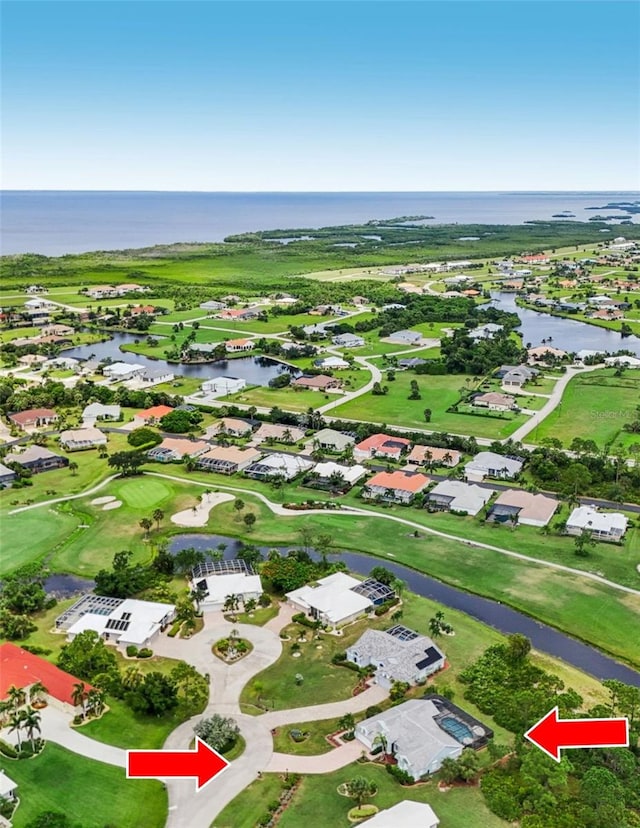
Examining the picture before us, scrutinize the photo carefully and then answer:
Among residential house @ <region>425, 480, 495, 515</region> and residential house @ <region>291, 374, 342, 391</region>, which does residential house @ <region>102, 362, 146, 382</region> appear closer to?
residential house @ <region>291, 374, 342, 391</region>

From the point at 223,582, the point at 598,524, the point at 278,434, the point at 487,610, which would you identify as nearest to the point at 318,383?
the point at 278,434

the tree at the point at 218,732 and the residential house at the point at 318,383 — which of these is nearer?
the tree at the point at 218,732

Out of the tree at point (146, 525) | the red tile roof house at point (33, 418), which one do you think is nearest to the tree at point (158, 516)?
the tree at point (146, 525)

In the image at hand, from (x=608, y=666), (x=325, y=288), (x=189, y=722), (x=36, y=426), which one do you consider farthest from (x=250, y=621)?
(x=325, y=288)

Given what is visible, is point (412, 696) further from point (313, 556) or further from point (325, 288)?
point (325, 288)

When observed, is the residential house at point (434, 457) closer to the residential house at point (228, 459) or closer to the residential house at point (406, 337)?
the residential house at point (228, 459)

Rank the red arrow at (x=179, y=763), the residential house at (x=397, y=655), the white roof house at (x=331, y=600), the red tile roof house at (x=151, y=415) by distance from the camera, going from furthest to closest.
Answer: the red tile roof house at (x=151, y=415), the white roof house at (x=331, y=600), the residential house at (x=397, y=655), the red arrow at (x=179, y=763)
